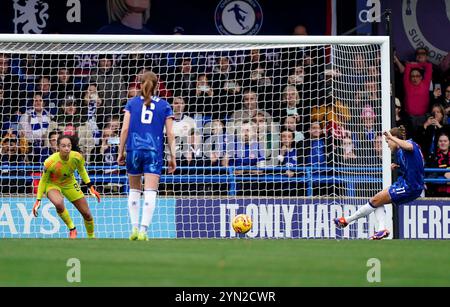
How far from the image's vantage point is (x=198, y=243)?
1398cm

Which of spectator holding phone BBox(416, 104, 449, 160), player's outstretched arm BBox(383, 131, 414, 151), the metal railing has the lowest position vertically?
the metal railing

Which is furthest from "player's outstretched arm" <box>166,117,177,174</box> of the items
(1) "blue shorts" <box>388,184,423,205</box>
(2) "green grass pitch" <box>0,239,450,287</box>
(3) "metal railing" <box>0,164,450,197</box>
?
(1) "blue shorts" <box>388,184,423,205</box>

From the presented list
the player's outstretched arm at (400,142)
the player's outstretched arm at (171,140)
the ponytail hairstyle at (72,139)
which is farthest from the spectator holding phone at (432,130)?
the player's outstretched arm at (171,140)

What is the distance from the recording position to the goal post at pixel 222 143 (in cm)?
1908

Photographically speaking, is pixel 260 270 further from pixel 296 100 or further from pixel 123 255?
pixel 296 100

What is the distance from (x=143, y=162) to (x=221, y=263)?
4.24 meters

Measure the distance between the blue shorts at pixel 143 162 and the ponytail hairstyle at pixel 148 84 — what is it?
2.16 feet

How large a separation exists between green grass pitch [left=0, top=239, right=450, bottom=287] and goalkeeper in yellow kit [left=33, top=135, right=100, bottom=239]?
3.37 m

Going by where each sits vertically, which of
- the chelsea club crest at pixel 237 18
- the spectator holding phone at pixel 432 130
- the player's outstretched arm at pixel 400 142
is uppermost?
the chelsea club crest at pixel 237 18

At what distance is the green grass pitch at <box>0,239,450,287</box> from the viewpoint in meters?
10.2

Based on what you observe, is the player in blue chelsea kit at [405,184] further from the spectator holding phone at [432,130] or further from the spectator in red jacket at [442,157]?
the spectator holding phone at [432,130]

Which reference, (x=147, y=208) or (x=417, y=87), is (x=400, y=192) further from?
(x=417, y=87)

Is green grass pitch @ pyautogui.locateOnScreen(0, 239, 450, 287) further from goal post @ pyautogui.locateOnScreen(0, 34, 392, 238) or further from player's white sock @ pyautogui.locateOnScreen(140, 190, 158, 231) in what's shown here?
goal post @ pyautogui.locateOnScreen(0, 34, 392, 238)

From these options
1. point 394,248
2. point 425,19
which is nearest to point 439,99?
point 425,19
